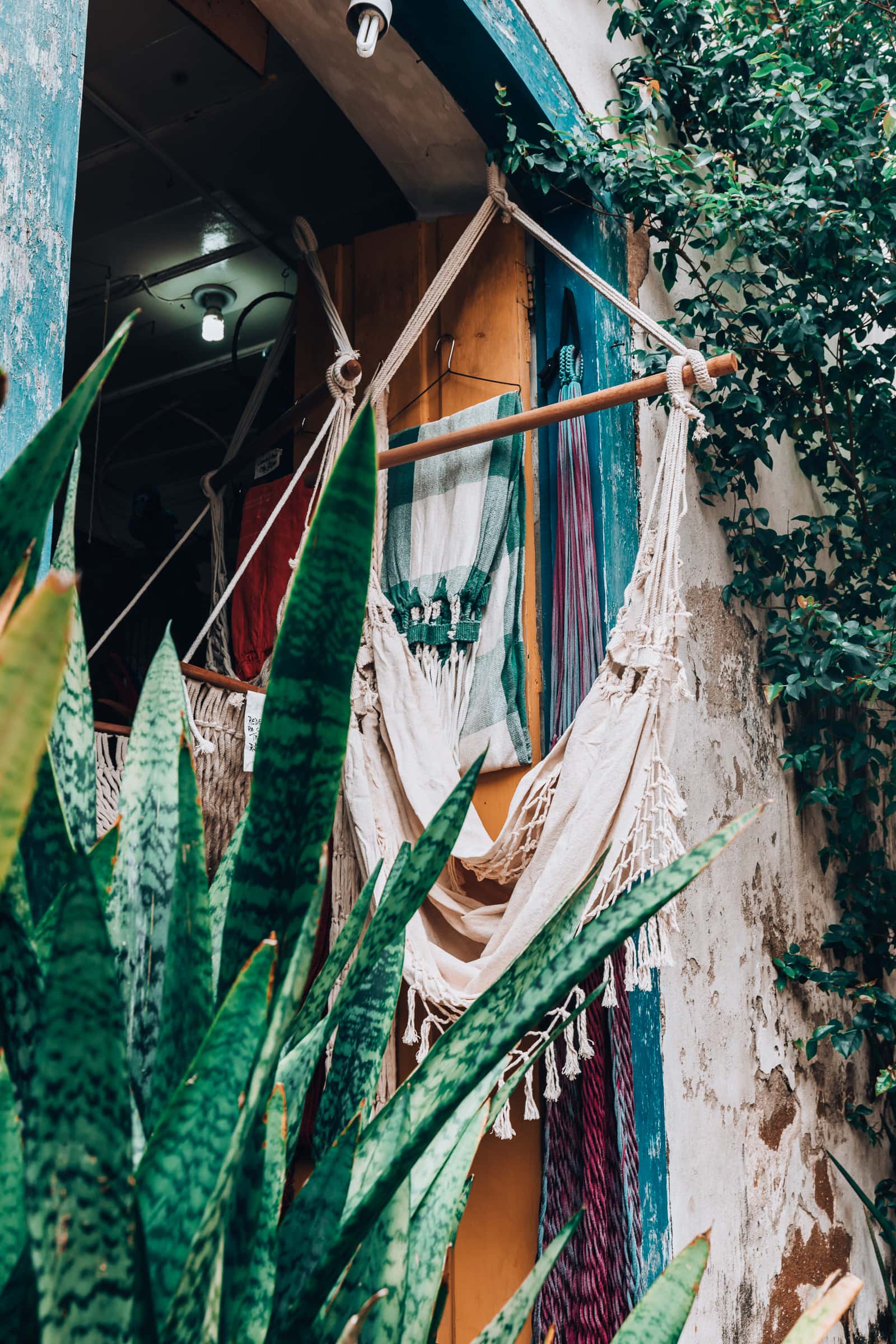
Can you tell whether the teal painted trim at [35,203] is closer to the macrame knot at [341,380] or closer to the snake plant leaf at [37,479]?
the snake plant leaf at [37,479]

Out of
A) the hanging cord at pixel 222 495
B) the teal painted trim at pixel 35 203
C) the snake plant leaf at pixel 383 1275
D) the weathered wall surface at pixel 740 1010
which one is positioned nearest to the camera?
the snake plant leaf at pixel 383 1275

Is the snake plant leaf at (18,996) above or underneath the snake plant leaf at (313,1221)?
above

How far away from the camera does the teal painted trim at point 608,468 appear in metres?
1.82

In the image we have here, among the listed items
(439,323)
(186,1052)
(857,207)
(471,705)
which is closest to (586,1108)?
(471,705)

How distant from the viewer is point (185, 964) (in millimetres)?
473

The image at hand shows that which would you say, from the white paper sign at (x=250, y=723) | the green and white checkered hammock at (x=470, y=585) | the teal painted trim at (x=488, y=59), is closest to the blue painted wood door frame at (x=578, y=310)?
the teal painted trim at (x=488, y=59)

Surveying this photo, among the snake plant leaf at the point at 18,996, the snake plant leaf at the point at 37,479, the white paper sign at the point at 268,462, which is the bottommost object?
the snake plant leaf at the point at 18,996

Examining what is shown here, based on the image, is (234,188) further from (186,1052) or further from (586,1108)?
(186,1052)

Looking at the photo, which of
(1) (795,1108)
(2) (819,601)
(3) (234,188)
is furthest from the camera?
(3) (234,188)

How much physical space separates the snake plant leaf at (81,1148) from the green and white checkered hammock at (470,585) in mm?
1487

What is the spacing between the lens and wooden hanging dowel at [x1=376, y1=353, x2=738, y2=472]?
1717mm

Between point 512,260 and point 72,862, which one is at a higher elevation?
point 512,260

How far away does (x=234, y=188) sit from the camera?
10.5 feet

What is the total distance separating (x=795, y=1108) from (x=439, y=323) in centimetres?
191
